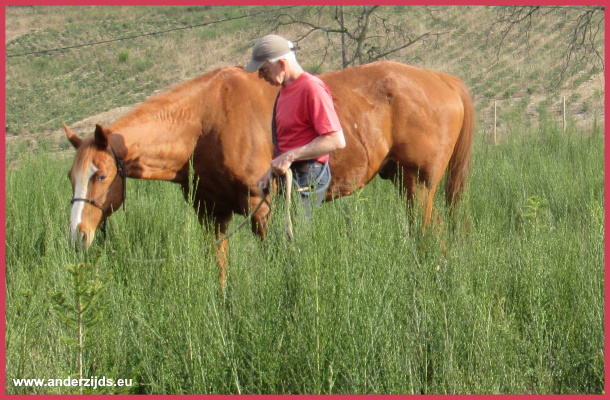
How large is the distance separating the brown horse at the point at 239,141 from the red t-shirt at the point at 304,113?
0.42 metres

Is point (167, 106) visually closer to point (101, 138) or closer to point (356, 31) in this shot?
point (101, 138)

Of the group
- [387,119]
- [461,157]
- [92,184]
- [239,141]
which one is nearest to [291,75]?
[239,141]

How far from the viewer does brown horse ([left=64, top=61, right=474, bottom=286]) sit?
523 centimetres

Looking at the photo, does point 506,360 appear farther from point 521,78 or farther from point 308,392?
point 521,78

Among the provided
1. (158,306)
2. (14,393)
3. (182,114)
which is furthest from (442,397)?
(182,114)

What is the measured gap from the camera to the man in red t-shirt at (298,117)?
173 inches

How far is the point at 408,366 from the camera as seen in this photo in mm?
3301

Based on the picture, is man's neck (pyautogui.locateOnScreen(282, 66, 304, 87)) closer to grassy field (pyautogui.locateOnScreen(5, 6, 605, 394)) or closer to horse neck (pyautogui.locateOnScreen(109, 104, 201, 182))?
grassy field (pyautogui.locateOnScreen(5, 6, 605, 394))

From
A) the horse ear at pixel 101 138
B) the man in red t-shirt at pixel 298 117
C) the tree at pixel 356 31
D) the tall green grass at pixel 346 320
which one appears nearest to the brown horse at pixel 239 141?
the horse ear at pixel 101 138

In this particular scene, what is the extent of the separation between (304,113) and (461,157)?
9.69 feet

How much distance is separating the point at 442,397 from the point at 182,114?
3.27 metres

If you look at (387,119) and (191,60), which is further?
(191,60)

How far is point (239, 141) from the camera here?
5555 millimetres

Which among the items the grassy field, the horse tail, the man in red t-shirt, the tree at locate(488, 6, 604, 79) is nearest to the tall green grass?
the grassy field
